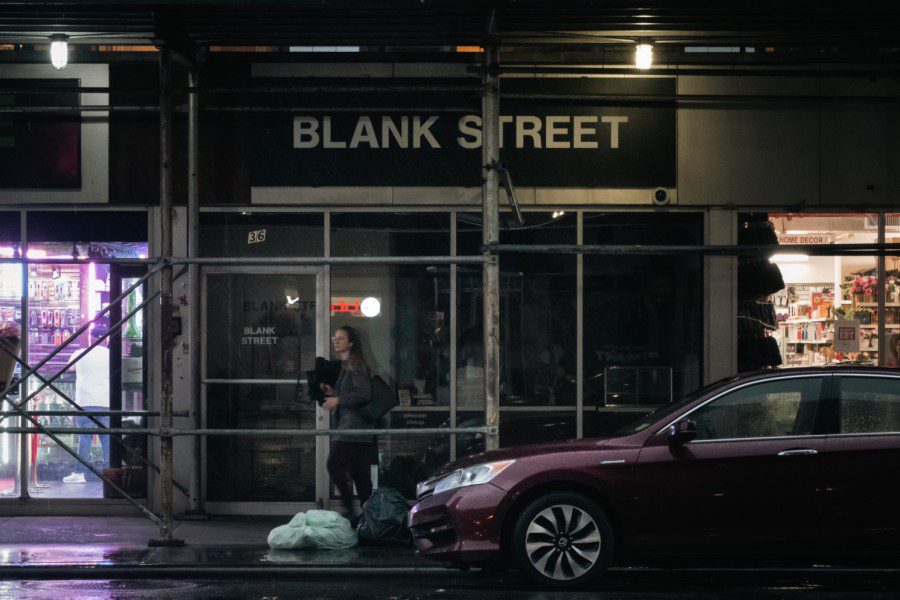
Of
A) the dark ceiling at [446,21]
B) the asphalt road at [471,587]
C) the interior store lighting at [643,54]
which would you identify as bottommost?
the asphalt road at [471,587]

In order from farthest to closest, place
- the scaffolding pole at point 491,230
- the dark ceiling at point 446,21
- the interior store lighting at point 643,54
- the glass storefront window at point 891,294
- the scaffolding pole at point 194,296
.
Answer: the glass storefront window at point 891,294
the scaffolding pole at point 194,296
the interior store lighting at point 643,54
the scaffolding pole at point 491,230
the dark ceiling at point 446,21

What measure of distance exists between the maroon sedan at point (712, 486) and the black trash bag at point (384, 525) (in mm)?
1744

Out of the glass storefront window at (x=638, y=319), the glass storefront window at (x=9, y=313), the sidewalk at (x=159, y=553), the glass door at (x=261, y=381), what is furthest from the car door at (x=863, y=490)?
the glass storefront window at (x=9, y=313)

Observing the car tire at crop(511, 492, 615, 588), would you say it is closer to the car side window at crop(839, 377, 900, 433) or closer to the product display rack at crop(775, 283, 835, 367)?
the car side window at crop(839, 377, 900, 433)

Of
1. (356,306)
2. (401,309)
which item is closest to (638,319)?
(401,309)

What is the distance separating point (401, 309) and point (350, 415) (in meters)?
1.60

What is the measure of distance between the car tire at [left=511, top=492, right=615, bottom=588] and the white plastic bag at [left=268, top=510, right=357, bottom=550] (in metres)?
2.34

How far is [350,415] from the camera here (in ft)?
33.3

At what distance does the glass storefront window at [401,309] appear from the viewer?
36.9ft

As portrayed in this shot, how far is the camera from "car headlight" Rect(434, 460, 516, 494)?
305 inches

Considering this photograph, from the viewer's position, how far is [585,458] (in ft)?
25.1

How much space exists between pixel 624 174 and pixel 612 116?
0.64 meters

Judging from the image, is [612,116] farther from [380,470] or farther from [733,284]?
[380,470]

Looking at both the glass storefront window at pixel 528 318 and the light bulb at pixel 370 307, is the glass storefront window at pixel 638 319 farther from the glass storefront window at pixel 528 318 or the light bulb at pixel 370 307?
the light bulb at pixel 370 307
